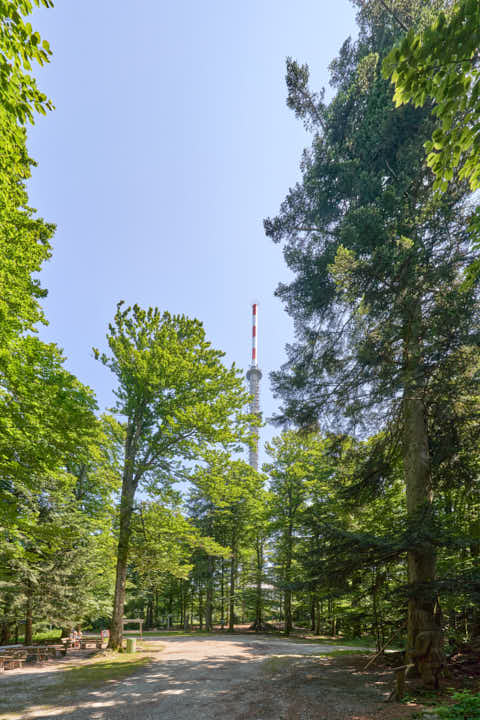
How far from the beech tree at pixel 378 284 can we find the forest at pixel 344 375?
2.1 inches

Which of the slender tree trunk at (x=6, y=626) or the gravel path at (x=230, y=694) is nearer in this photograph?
the gravel path at (x=230, y=694)

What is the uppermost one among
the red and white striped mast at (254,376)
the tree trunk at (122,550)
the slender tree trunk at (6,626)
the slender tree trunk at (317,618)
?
the red and white striped mast at (254,376)

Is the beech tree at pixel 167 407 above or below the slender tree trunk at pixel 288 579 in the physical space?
above

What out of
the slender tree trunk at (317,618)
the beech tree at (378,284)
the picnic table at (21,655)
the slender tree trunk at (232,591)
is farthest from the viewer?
the slender tree trunk at (232,591)

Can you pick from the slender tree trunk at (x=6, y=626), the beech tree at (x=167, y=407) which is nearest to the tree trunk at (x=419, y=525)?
the beech tree at (x=167, y=407)

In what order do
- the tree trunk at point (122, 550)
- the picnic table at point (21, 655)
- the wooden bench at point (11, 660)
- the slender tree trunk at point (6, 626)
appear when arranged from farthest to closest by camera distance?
the slender tree trunk at point (6, 626), the tree trunk at point (122, 550), the picnic table at point (21, 655), the wooden bench at point (11, 660)

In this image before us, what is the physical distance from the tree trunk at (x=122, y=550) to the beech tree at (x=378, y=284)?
753 cm

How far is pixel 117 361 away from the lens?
1415 cm

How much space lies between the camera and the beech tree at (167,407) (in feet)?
43.2

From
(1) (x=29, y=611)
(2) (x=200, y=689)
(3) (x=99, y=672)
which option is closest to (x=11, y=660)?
(3) (x=99, y=672)

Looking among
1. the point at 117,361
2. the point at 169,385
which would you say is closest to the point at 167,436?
the point at 169,385

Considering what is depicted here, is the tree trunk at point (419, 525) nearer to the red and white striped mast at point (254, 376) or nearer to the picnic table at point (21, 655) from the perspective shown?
the picnic table at point (21, 655)

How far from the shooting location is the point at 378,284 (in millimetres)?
8664

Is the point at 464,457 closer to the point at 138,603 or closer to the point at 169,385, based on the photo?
the point at 169,385
